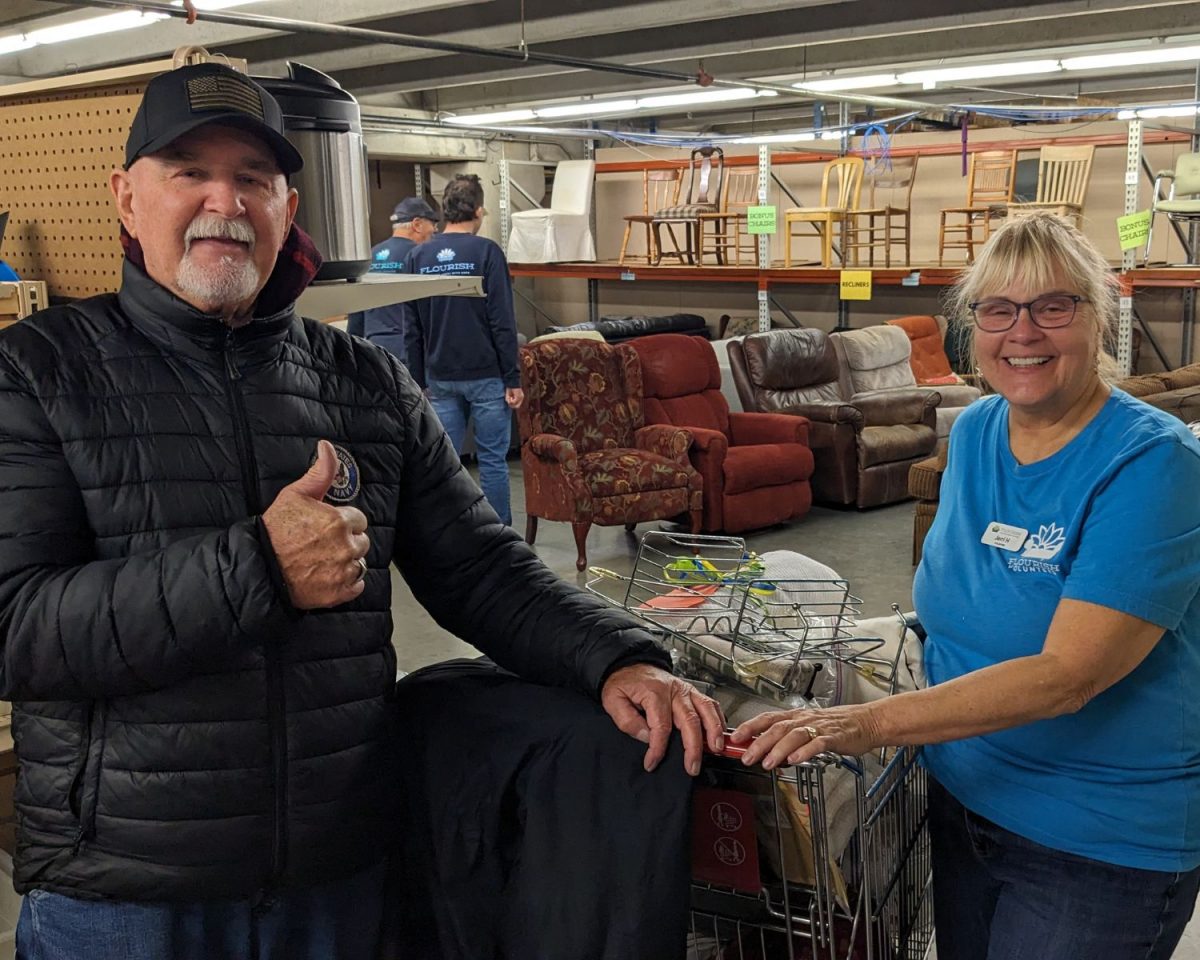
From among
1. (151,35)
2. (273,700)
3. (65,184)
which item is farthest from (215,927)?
(151,35)

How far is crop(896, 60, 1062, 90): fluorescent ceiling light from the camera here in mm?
8758

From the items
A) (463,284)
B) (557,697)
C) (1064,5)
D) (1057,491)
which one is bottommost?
(557,697)

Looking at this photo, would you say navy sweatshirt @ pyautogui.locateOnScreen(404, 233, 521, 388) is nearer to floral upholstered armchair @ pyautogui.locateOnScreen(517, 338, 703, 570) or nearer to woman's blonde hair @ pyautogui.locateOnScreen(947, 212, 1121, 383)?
floral upholstered armchair @ pyautogui.locateOnScreen(517, 338, 703, 570)

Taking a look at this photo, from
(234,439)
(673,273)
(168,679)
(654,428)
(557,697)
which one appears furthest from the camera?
(673,273)

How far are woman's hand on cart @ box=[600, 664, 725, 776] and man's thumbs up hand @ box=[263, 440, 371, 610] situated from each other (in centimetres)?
36

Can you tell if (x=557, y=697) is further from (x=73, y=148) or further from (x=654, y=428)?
(x=654, y=428)

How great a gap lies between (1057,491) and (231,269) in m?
1.02

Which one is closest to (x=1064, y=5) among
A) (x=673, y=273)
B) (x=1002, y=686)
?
(x=673, y=273)

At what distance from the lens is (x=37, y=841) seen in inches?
50.7

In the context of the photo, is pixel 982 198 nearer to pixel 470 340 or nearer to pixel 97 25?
pixel 470 340

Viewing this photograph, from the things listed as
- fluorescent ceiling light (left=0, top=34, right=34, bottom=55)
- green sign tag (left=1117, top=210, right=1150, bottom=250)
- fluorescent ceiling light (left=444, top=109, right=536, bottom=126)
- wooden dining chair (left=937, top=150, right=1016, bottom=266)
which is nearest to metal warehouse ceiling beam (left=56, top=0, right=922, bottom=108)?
green sign tag (left=1117, top=210, right=1150, bottom=250)

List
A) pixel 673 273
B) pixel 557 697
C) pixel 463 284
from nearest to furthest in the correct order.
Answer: pixel 557 697 < pixel 463 284 < pixel 673 273

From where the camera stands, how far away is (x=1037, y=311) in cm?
153

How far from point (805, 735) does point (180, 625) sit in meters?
0.68
